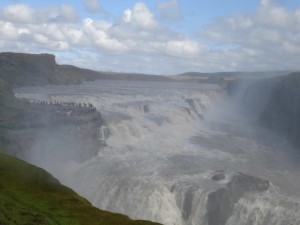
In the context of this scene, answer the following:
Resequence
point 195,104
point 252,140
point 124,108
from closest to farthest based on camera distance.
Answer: point 252,140, point 124,108, point 195,104

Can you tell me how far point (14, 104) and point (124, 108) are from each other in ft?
54.5

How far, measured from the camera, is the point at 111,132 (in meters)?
43.5

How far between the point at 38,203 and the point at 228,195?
1380 cm

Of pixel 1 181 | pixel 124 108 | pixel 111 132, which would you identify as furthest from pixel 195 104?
pixel 1 181

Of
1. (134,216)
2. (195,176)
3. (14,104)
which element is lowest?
(134,216)

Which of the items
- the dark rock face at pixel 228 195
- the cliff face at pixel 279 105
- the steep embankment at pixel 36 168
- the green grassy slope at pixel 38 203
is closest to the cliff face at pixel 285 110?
the cliff face at pixel 279 105

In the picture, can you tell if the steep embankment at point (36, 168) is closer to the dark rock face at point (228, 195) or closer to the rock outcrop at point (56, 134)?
the rock outcrop at point (56, 134)

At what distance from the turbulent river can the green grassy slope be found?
338 inches

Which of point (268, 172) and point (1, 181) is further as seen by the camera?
point (268, 172)

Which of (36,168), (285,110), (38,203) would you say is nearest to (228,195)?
(36,168)

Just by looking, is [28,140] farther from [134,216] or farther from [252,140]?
[252,140]

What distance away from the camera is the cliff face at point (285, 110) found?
52375 millimetres

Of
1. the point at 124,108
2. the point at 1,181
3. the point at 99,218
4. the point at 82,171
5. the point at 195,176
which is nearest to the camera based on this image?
the point at 99,218

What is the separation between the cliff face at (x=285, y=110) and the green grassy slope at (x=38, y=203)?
34.6 m
